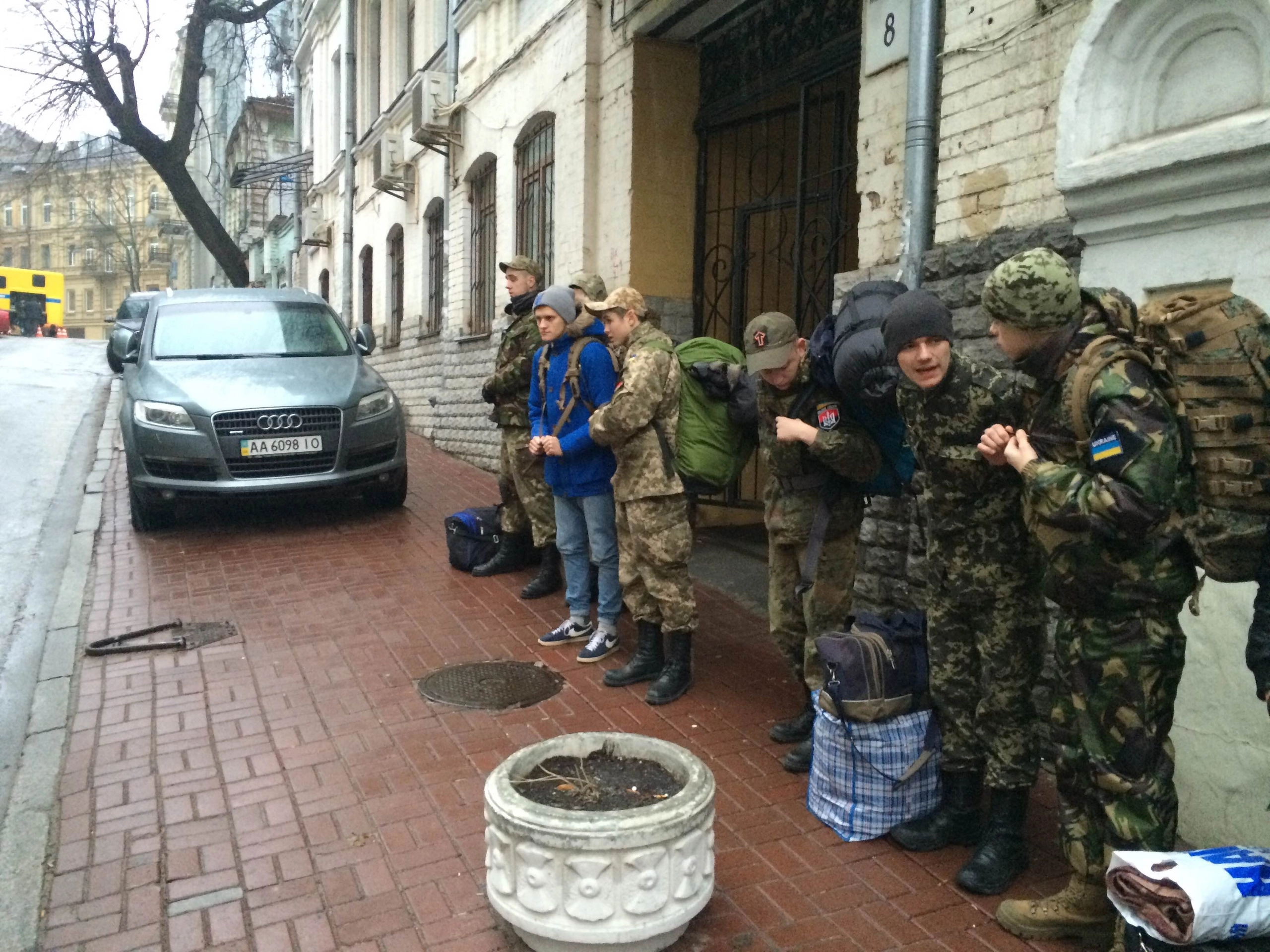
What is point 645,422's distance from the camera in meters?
4.32

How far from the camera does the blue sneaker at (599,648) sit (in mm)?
4980

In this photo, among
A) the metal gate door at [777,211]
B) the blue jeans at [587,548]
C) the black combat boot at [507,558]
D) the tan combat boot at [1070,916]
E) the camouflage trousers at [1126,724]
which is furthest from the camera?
the black combat boot at [507,558]

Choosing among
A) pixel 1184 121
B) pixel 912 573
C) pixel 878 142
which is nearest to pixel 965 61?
pixel 878 142

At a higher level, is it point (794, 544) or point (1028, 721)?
point (794, 544)

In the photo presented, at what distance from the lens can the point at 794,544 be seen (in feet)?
12.7

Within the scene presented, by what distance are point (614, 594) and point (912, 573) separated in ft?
4.84

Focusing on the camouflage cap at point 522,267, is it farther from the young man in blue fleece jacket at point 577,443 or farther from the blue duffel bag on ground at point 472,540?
the blue duffel bag on ground at point 472,540

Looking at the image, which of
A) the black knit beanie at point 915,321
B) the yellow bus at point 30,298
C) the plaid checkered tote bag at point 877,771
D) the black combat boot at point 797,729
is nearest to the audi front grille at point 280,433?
the black combat boot at point 797,729

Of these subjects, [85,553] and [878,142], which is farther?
[85,553]

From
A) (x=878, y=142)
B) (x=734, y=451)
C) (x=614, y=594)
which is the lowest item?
(x=614, y=594)

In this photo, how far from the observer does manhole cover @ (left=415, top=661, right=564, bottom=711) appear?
4.51m

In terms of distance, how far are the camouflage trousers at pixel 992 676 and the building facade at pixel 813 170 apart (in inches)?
25.2

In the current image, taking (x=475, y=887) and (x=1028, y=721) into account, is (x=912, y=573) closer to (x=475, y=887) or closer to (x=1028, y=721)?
(x=1028, y=721)

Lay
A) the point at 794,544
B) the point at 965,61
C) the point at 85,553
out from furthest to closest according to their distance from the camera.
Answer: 1. the point at 85,553
2. the point at 965,61
3. the point at 794,544
